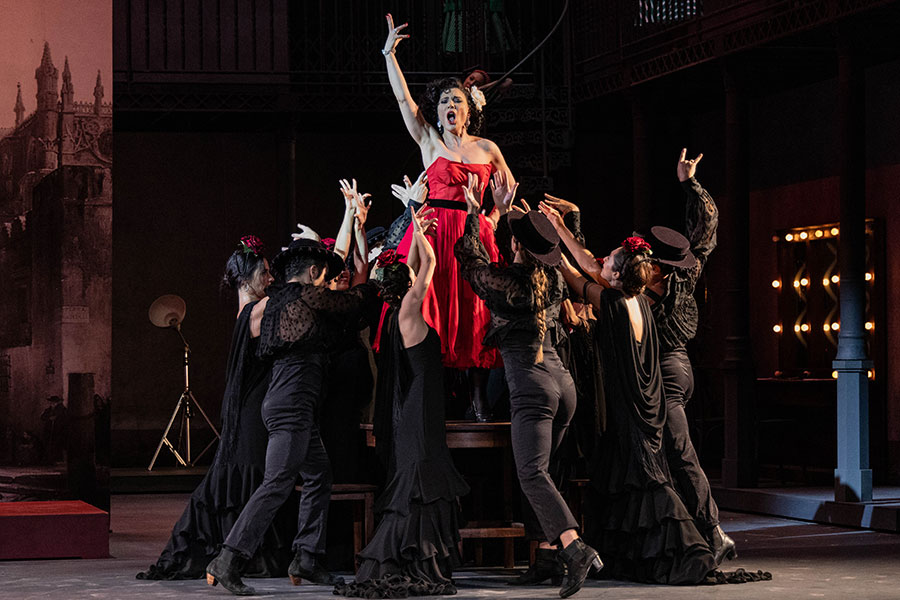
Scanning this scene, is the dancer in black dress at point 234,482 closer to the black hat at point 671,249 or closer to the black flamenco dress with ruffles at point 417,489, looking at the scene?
the black flamenco dress with ruffles at point 417,489

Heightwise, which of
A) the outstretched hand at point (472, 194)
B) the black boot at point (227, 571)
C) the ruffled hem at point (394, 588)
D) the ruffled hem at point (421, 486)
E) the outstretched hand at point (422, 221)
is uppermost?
the outstretched hand at point (472, 194)

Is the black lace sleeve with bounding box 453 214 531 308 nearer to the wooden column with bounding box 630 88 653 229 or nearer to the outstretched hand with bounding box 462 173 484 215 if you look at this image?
the outstretched hand with bounding box 462 173 484 215

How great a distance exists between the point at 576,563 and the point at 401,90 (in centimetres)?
278

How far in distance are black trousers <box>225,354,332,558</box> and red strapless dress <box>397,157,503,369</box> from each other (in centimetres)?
88

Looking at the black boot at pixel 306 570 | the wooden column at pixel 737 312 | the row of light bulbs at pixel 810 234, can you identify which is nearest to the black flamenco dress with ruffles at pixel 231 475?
the black boot at pixel 306 570

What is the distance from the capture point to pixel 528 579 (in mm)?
7066

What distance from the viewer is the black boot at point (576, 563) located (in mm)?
6434

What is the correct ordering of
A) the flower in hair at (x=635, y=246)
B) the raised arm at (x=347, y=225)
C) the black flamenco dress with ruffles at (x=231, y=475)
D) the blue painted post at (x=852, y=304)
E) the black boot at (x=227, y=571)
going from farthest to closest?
1. the blue painted post at (x=852, y=304)
2. the raised arm at (x=347, y=225)
3. the black flamenco dress with ruffles at (x=231, y=475)
4. the flower in hair at (x=635, y=246)
5. the black boot at (x=227, y=571)

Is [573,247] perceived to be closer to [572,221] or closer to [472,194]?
[572,221]

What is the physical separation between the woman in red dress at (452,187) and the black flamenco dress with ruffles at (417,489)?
0.76m

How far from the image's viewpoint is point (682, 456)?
24.3 ft

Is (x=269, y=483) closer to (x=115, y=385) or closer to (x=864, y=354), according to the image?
(x=864, y=354)

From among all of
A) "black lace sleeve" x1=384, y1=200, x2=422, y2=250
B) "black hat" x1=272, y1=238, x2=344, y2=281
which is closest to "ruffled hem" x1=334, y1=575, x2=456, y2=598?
Answer: "black hat" x1=272, y1=238, x2=344, y2=281

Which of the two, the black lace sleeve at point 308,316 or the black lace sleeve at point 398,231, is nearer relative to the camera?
the black lace sleeve at point 308,316
